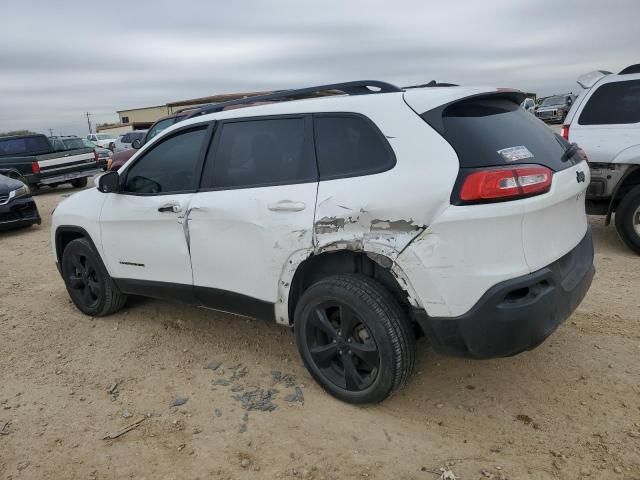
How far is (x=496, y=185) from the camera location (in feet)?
8.00

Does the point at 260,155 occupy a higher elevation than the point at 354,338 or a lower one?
higher

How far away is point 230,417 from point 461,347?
55.5 inches

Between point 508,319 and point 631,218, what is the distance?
403 cm

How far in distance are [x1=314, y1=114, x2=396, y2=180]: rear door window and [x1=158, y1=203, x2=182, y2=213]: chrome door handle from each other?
1.18 meters

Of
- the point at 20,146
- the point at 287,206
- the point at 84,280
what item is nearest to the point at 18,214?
the point at 84,280

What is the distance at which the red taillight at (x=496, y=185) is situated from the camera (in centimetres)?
244

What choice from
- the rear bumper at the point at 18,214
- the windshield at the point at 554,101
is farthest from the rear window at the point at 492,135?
the windshield at the point at 554,101

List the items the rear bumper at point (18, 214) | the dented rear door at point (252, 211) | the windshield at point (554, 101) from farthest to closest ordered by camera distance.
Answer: the windshield at point (554, 101) < the rear bumper at point (18, 214) < the dented rear door at point (252, 211)

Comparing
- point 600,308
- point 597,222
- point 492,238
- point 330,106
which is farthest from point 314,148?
point 597,222

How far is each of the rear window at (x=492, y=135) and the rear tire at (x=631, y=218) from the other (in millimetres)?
3200

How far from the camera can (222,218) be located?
330 centimetres

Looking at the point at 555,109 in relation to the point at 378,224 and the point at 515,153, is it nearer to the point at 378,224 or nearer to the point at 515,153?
the point at 515,153

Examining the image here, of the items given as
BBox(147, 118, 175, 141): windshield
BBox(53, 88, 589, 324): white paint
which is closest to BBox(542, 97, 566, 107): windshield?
BBox(147, 118, 175, 141): windshield

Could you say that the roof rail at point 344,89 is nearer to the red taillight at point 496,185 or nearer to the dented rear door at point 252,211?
the dented rear door at point 252,211
